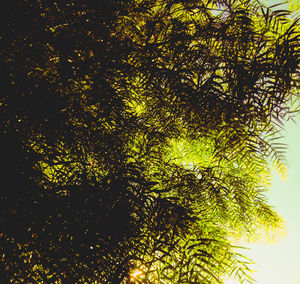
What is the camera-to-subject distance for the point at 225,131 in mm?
1100

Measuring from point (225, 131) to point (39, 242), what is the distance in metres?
1.08

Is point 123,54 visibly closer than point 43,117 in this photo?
No

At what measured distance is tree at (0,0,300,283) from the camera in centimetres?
94

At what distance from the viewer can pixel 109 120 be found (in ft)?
4.47

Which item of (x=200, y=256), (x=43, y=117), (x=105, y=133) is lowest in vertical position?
(x=200, y=256)

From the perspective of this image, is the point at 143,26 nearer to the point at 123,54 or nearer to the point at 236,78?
the point at 123,54

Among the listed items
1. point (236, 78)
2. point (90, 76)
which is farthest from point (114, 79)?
point (236, 78)

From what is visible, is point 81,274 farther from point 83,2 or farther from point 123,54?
point 83,2

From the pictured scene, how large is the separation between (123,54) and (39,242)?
116cm

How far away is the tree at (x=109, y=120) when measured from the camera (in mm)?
938

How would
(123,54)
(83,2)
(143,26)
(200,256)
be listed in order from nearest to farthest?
(200,256) < (83,2) < (123,54) < (143,26)

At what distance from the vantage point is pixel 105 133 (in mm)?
1370

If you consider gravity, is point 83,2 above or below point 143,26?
below

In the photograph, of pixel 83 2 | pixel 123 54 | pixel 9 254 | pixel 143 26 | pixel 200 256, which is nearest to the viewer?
pixel 9 254
